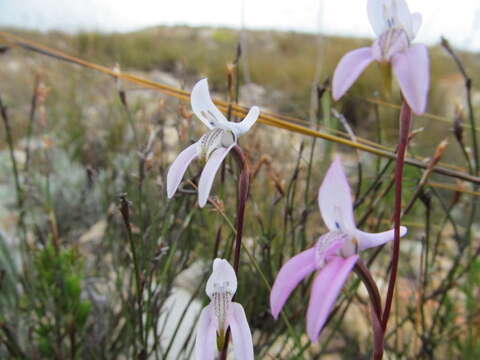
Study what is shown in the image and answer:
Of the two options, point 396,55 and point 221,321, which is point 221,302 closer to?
point 221,321

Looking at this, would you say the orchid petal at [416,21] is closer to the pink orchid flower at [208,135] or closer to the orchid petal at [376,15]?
the orchid petal at [376,15]

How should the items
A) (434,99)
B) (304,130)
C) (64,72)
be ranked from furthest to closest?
(434,99) → (64,72) → (304,130)

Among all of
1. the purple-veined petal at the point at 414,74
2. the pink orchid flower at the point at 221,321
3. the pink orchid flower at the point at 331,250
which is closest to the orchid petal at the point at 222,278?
the pink orchid flower at the point at 221,321

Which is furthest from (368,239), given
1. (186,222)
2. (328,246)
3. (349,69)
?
(186,222)

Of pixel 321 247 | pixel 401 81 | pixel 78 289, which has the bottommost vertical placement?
pixel 78 289

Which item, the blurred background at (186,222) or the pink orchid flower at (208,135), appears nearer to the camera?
the pink orchid flower at (208,135)

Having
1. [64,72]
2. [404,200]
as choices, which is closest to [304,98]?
[64,72]

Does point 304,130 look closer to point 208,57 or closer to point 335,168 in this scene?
point 335,168
